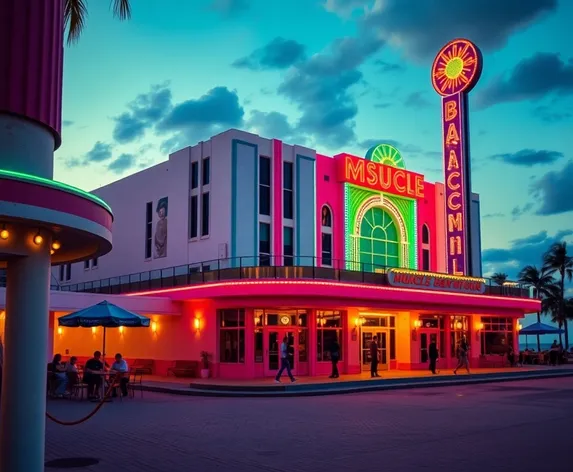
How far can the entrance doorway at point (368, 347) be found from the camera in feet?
111

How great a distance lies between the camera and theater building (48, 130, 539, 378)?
1169 inches

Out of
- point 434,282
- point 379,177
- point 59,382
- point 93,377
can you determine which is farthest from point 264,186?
point 59,382

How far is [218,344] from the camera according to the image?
3009 centimetres

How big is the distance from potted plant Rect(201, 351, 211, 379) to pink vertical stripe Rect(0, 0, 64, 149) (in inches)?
864

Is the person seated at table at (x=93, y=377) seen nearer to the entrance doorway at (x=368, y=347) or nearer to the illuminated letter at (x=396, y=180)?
the entrance doorway at (x=368, y=347)

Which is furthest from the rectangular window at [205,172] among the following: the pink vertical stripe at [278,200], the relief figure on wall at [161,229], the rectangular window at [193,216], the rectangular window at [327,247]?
the rectangular window at [327,247]

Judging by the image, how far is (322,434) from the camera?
13852 millimetres

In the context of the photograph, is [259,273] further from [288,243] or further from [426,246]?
[426,246]

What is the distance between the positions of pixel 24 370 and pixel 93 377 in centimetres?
1367

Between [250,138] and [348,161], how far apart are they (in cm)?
647

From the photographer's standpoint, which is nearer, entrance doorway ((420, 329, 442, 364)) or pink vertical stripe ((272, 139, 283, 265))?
pink vertical stripe ((272, 139, 283, 265))

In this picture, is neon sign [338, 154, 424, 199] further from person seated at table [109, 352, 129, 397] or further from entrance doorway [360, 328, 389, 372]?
person seated at table [109, 352, 129, 397]

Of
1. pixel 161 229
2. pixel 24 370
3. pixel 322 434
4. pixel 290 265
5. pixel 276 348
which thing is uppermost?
pixel 161 229

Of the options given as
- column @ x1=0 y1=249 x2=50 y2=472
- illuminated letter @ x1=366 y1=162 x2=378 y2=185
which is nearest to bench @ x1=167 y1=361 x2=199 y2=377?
illuminated letter @ x1=366 y1=162 x2=378 y2=185
